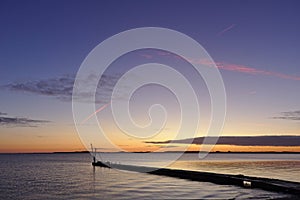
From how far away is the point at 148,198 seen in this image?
1874 inches

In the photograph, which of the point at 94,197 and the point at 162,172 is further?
the point at 162,172

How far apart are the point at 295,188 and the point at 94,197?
2869cm

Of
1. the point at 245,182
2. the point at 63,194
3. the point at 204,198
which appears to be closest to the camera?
the point at 204,198

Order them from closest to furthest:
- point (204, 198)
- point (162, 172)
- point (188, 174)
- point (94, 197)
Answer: point (204, 198)
point (94, 197)
point (188, 174)
point (162, 172)

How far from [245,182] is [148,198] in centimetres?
1983

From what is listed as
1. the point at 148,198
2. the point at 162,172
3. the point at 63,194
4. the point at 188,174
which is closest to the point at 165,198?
the point at 148,198

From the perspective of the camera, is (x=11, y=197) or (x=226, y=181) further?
(x=226, y=181)

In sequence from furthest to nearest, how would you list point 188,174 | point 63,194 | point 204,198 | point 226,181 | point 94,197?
point 188,174
point 226,181
point 63,194
point 94,197
point 204,198

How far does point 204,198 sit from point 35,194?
88.9 ft

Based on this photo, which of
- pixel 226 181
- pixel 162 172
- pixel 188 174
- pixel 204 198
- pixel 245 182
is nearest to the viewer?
pixel 204 198

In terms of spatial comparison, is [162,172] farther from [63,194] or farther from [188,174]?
[63,194]

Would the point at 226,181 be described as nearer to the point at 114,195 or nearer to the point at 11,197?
the point at 114,195

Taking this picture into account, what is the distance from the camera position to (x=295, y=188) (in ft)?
154

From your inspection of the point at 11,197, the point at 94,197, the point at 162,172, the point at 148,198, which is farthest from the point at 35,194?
the point at 162,172
